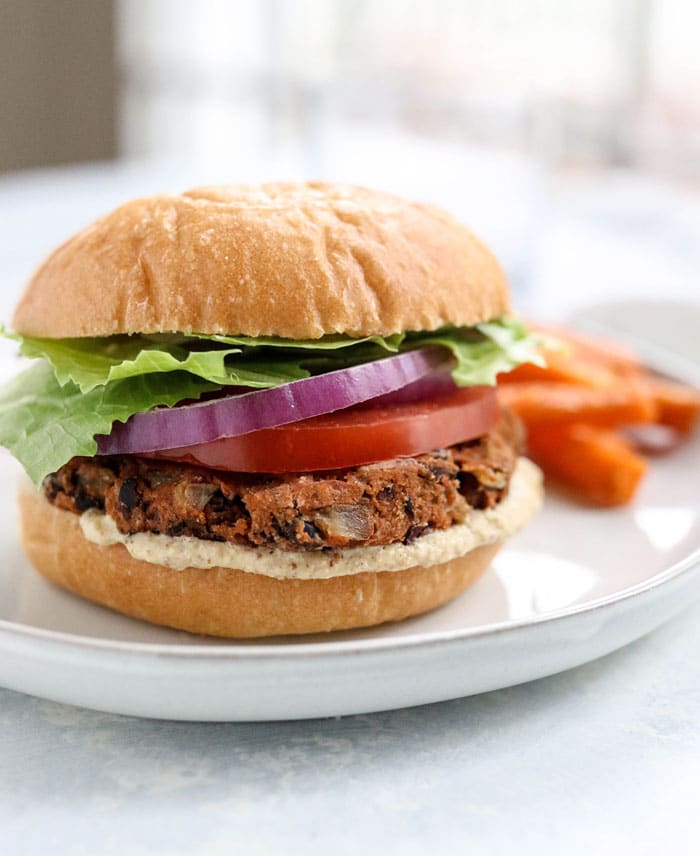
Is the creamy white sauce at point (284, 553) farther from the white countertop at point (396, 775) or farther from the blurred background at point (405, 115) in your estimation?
the blurred background at point (405, 115)

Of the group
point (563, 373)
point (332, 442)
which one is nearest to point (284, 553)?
point (332, 442)

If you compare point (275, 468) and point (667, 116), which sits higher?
point (667, 116)

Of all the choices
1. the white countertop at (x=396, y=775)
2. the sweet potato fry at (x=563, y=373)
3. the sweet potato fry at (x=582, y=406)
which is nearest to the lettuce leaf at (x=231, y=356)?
the white countertop at (x=396, y=775)

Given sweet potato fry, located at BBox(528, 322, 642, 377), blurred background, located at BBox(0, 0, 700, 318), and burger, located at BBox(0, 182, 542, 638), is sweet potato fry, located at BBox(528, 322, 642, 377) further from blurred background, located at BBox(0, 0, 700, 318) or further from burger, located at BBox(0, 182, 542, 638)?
blurred background, located at BBox(0, 0, 700, 318)

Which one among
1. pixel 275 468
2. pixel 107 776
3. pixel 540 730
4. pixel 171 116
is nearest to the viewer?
pixel 107 776

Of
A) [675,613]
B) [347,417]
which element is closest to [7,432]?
[347,417]

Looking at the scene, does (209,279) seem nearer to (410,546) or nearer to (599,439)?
(410,546)
